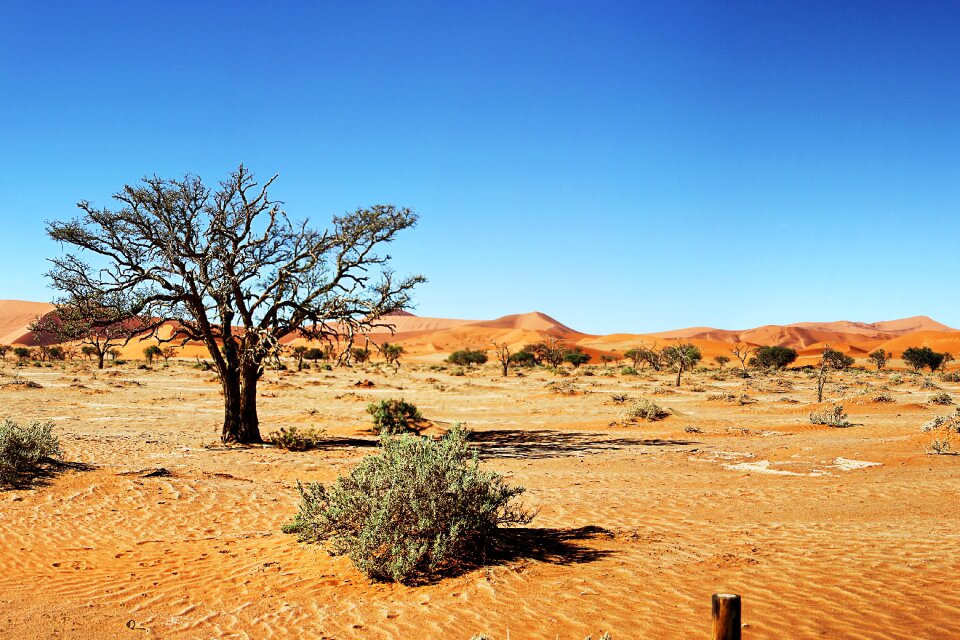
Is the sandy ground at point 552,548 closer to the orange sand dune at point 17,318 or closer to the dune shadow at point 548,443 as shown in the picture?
the dune shadow at point 548,443

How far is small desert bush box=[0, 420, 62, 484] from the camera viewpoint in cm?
1070

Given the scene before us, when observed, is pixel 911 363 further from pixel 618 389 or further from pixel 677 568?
pixel 677 568

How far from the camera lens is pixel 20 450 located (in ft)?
36.4

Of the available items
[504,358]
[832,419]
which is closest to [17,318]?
[504,358]

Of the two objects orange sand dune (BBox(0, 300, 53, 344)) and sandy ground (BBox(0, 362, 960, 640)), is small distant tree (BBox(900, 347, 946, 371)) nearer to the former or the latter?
sandy ground (BBox(0, 362, 960, 640))

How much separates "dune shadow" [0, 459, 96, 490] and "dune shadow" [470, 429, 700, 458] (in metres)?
8.68

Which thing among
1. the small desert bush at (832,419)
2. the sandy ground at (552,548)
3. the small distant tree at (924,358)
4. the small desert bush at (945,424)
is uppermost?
the small distant tree at (924,358)

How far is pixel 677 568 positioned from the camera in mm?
6836

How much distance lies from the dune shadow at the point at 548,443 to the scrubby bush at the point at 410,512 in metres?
9.12

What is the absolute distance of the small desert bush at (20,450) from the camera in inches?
421

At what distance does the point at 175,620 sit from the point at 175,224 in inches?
519

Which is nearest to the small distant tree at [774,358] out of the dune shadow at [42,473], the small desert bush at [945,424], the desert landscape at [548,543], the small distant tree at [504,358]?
the small distant tree at [504,358]

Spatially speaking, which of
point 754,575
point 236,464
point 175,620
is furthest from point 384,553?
point 236,464

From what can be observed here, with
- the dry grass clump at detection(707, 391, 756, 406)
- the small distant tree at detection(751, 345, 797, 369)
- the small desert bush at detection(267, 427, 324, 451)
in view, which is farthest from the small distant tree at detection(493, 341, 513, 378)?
the small desert bush at detection(267, 427, 324, 451)
